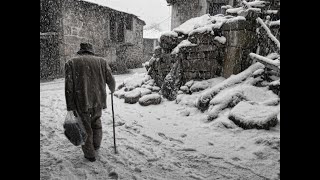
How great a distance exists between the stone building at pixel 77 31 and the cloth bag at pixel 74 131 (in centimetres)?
1384

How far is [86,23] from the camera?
1820cm

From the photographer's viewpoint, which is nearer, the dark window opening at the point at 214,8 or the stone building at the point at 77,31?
Result: the dark window opening at the point at 214,8

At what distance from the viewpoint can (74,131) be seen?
3.37 meters

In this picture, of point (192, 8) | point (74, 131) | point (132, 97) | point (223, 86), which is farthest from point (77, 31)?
point (74, 131)

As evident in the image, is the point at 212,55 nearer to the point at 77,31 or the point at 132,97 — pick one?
the point at 132,97

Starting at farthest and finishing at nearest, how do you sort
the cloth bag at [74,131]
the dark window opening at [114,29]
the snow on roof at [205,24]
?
the dark window opening at [114,29]
the snow on roof at [205,24]
the cloth bag at [74,131]

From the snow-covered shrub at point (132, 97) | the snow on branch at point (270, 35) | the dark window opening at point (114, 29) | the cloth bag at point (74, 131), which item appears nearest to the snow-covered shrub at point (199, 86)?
the snow-covered shrub at point (132, 97)

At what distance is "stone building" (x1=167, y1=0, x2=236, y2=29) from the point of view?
45.8 feet

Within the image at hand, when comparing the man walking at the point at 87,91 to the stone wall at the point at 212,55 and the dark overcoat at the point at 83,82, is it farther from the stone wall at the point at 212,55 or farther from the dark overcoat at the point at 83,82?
the stone wall at the point at 212,55

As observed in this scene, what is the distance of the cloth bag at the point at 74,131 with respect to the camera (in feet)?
11.0

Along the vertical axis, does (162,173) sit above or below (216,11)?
below
